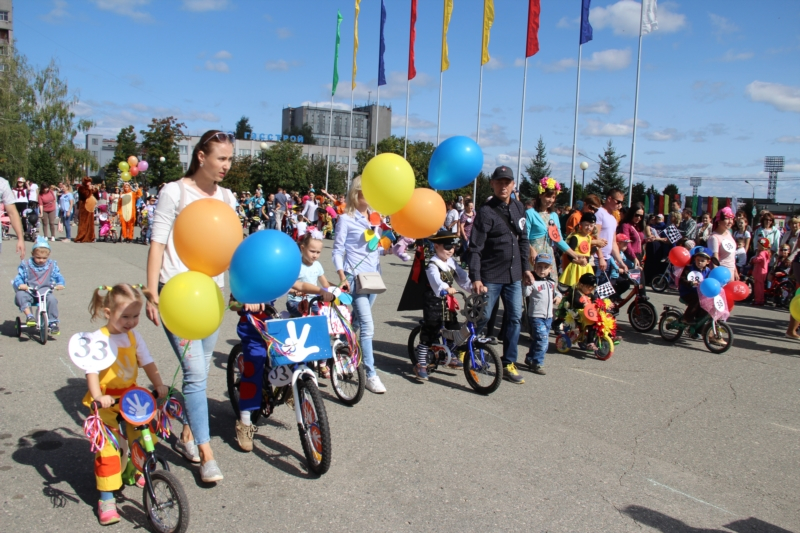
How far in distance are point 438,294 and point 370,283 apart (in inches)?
36.9

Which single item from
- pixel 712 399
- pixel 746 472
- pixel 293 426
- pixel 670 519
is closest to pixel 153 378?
pixel 293 426

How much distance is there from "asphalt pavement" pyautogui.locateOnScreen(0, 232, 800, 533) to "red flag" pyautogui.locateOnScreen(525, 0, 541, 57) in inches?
657

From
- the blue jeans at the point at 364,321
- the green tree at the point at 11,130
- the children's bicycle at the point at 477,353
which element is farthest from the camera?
the green tree at the point at 11,130

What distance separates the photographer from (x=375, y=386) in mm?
5594

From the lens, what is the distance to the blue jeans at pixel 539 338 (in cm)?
650

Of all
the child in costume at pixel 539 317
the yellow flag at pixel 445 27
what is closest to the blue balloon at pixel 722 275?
the child in costume at pixel 539 317

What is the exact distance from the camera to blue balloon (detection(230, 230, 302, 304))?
10.7ft

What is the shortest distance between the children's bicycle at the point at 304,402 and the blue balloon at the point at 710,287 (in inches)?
228

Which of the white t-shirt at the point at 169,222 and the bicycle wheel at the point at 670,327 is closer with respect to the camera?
the white t-shirt at the point at 169,222

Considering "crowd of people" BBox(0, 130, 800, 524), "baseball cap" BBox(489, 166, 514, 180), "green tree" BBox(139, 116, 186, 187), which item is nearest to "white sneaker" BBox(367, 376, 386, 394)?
"crowd of people" BBox(0, 130, 800, 524)

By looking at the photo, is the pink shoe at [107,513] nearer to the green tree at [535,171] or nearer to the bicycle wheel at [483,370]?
the bicycle wheel at [483,370]

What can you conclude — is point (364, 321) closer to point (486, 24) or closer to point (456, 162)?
point (456, 162)

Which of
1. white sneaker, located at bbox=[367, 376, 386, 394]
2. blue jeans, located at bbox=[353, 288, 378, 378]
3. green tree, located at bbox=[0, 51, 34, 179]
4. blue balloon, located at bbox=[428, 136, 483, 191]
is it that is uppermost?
green tree, located at bbox=[0, 51, 34, 179]

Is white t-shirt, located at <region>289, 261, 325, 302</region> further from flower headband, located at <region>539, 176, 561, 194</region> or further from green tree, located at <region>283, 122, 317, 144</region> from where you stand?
green tree, located at <region>283, 122, 317, 144</region>
